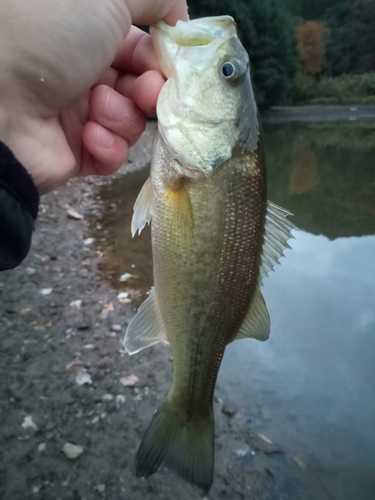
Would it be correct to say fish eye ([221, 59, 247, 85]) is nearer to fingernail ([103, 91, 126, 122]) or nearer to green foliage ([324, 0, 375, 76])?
fingernail ([103, 91, 126, 122])

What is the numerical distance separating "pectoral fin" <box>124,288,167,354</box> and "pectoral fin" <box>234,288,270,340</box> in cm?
32

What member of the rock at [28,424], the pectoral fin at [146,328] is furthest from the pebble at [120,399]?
the pectoral fin at [146,328]

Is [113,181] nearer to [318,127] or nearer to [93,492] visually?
[93,492]

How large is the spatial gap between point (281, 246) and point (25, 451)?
1.98m

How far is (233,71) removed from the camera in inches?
58.2

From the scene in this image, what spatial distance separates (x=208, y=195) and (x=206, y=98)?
0.32 meters

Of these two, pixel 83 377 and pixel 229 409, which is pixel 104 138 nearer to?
pixel 83 377

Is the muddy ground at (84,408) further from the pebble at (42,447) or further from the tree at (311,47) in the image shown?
the tree at (311,47)

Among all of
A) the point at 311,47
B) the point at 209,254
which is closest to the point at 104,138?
the point at 209,254

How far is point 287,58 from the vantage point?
3131 cm

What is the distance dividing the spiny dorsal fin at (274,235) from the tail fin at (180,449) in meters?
0.67

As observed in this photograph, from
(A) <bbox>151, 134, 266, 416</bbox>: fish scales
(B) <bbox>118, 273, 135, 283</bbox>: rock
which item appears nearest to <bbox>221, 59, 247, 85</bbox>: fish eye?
(A) <bbox>151, 134, 266, 416</bbox>: fish scales

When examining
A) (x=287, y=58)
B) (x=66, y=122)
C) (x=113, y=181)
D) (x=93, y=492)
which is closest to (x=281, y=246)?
(x=66, y=122)

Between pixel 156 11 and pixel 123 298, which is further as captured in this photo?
pixel 123 298
